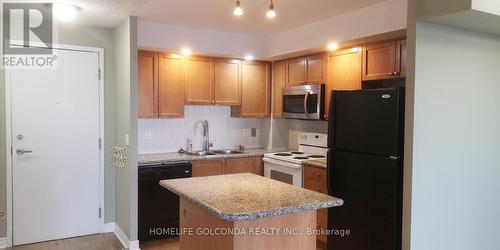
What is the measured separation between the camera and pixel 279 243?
2246mm

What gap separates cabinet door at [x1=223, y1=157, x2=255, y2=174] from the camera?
4391 millimetres

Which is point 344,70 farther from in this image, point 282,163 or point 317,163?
point 282,163

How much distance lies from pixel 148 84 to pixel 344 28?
2.19 m

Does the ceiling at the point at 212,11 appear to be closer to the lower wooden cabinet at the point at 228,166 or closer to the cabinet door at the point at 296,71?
the cabinet door at the point at 296,71

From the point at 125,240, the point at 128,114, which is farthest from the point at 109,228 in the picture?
the point at 128,114

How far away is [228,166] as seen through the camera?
4391 mm

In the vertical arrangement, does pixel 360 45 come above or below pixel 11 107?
above

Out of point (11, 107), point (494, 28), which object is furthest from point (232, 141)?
point (494, 28)

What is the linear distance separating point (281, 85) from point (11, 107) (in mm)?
3044

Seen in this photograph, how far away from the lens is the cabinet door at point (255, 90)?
16.1 ft

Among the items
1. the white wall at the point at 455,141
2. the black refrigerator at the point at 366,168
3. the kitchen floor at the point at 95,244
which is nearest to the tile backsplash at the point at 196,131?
the kitchen floor at the point at 95,244

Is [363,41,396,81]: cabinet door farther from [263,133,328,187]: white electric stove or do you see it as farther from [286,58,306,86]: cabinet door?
[263,133,328,187]: white electric stove

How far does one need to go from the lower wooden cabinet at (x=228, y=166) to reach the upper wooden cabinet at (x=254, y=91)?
27.4 inches

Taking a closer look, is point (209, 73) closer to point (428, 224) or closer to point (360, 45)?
point (360, 45)
